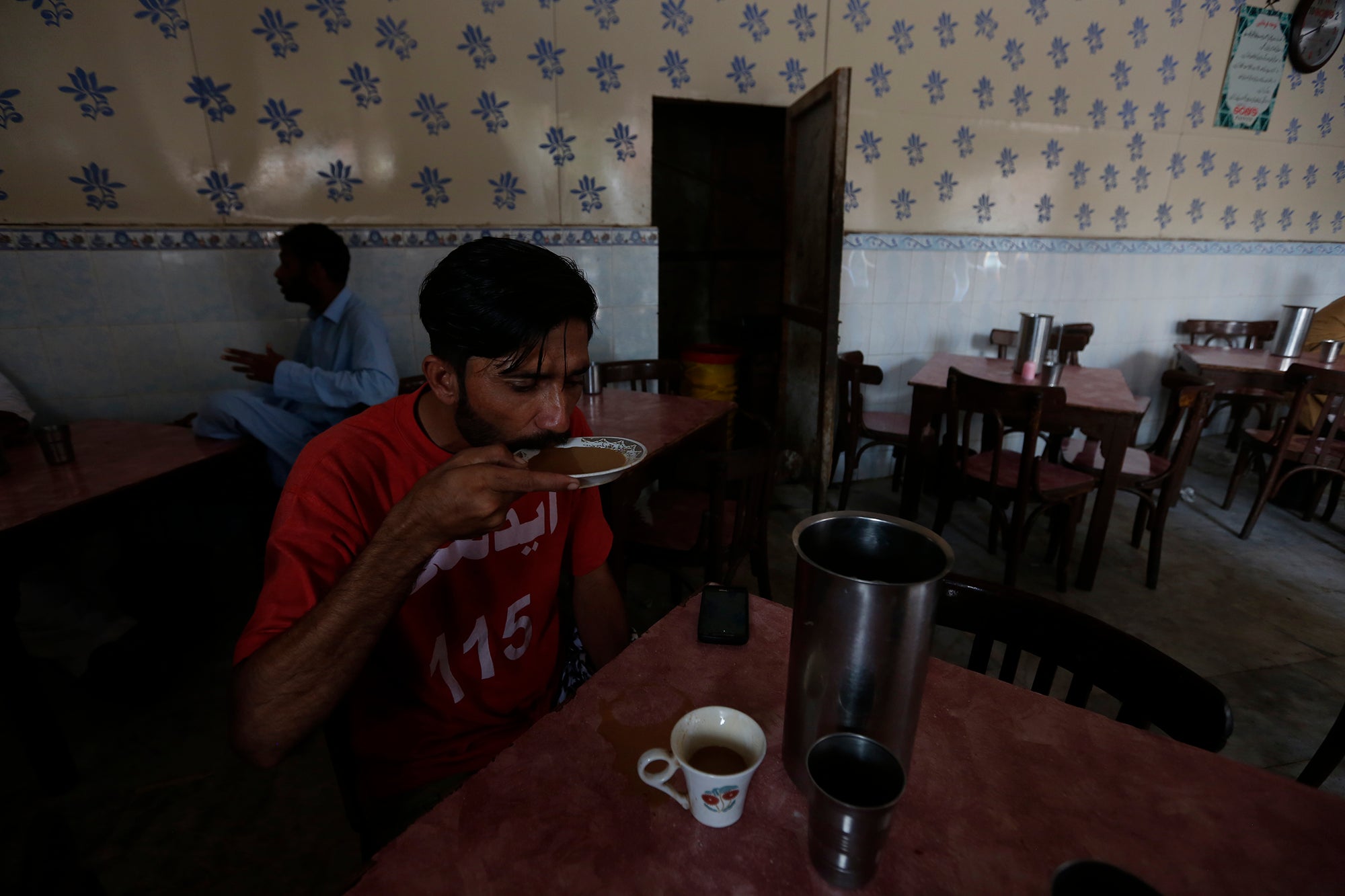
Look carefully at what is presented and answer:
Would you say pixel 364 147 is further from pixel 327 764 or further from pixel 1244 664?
pixel 1244 664

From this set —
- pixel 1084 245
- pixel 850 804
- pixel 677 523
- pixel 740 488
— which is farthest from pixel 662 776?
pixel 1084 245

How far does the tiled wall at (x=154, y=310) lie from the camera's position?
9.29 feet

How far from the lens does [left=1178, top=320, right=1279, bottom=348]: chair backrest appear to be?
492 centimetres

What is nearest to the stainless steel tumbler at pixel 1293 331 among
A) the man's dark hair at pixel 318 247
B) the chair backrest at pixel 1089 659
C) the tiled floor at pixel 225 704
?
the tiled floor at pixel 225 704

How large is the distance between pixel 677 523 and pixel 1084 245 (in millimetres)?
4157

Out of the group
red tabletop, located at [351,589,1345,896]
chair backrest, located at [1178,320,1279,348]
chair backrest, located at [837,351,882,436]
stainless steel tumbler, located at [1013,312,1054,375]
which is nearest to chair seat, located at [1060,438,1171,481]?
stainless steel tumbler, located at [1013,312,1054,375]

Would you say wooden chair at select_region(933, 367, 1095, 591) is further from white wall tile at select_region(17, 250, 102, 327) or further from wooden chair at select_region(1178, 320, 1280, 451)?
white wall tile at select_region(17, 250, 102, 327)

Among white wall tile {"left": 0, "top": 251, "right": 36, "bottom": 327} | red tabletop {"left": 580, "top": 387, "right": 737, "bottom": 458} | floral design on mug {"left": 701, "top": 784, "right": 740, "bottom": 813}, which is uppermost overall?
white wall tile {"left": 0, "top": 251, "right": 36, "bottom": 327}

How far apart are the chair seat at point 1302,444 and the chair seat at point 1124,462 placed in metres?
0.87

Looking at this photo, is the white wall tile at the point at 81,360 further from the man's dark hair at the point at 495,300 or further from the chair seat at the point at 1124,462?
the chair seat at the point at 1124,462

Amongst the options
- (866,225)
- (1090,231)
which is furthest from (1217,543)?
(866,225)

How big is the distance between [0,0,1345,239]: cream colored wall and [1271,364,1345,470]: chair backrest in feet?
6.01

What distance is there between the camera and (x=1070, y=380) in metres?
3.38

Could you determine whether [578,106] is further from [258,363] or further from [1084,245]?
[1084,245]
